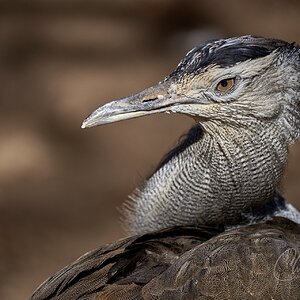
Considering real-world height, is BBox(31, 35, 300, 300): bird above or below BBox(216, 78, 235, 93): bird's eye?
below

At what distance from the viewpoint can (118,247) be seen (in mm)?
3064

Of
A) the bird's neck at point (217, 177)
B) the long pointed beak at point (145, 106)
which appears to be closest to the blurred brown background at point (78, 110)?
the bird's neck at point (217, 177)

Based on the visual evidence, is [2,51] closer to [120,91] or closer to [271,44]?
[120,91]

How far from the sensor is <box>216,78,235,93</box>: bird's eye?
3.04m

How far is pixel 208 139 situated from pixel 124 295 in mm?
730

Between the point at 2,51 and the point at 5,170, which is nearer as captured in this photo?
the point at 5,170

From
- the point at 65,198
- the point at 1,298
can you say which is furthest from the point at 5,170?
the point at 1,298

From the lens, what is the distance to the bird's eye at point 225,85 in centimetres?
304

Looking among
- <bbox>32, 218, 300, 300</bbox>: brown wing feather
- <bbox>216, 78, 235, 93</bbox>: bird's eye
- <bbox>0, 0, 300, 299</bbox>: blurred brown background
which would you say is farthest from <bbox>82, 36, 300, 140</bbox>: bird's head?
<bbox>0, 0, 300, 299</bbox>: blurred brown background

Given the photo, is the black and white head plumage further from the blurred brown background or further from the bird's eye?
the blurred brown background

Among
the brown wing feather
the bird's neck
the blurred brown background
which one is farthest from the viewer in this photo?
the blurred brown background

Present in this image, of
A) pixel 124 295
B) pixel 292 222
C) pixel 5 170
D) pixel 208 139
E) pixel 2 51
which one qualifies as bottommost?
pixel 292 222

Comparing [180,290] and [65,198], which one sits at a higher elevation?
[65,198]

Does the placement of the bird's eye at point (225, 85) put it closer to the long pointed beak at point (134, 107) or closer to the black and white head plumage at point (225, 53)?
the black and white head plumage at point (225, 53)
